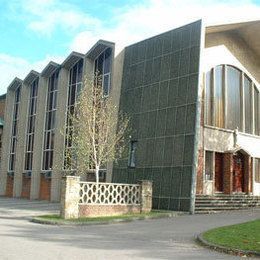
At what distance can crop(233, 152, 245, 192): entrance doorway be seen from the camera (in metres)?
28.8

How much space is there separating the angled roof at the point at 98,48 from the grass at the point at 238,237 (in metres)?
17.8

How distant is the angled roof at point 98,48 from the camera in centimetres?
3109

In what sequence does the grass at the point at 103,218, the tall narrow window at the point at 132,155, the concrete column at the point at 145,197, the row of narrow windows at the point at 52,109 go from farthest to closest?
the row of narrow windows at the point at 52,109 < the tall narrow window at the point at 132,155 < the concrete column at the point at 145,197 < the grass at the point at 103,218

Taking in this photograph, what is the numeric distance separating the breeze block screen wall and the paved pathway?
5055 millimetres

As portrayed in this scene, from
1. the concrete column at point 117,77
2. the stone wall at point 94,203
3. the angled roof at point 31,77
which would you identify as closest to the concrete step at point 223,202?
the stone wall at point 94,203

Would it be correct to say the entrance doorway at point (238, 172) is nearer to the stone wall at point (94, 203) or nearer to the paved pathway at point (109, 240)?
the stone wall at point (94, 203)

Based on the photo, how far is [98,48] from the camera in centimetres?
3228

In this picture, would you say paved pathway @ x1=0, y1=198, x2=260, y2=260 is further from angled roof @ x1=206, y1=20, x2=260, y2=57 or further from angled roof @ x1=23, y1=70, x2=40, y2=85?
angled roof @ x1=23, y1=70, x2=40, y2=85

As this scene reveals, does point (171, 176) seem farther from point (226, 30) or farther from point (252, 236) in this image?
point (252, 236)

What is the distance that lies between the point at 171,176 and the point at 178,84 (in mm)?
4724

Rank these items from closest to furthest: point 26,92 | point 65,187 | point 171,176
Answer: point 65,187 → point 171,176 → point 26,92

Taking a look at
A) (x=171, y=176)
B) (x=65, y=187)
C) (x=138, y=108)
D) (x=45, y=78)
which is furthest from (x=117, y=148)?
(x=45, y=78)

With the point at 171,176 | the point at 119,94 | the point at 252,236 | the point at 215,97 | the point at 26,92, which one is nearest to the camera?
the point at 252,236

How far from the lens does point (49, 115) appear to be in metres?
37.2
